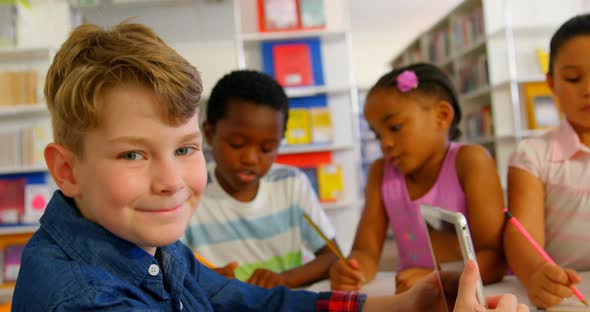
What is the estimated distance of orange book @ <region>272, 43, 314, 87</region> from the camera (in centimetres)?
353

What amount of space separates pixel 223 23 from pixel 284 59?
63 cm

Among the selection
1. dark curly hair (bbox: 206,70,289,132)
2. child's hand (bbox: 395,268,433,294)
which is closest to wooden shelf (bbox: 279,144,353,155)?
dark curly hair (bbox: 206,70,289,132)

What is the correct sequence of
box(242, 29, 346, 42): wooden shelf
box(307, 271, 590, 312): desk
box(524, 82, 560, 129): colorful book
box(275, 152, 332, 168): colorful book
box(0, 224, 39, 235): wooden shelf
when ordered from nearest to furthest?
1. box(307, 271, 590, 312): desk
2. box(0, 224, 39, 235): wooden shelf
3. box(242, 29, 346, 42): wooden shelf
4. box(275, 152, 332, 168): colorful book
5. box(524, 82, 560, 129): colorful book

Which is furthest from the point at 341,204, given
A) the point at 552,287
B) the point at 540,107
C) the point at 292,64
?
the point at 552,287

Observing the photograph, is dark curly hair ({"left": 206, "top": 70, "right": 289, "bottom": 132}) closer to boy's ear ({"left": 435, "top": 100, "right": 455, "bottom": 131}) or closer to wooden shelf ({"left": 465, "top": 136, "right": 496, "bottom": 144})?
boy's ear ({"left": 435, "top": 100, "right": 455, "bottom": 131})

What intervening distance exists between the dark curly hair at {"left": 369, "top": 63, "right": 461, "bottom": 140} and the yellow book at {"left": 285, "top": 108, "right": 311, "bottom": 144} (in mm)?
2106

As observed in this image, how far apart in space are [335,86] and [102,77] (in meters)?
3.25

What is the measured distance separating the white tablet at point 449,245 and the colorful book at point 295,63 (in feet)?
9.30

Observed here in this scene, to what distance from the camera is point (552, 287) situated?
798 millimetres

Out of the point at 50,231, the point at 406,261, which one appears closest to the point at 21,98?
the point at 406,261

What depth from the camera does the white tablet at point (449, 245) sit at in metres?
0.57

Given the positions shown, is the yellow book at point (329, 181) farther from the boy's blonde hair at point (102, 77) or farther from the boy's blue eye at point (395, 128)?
the boy's blonde hair at point (102, 77)

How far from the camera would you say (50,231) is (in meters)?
0.59

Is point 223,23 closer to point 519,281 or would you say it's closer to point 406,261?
point 406,261
